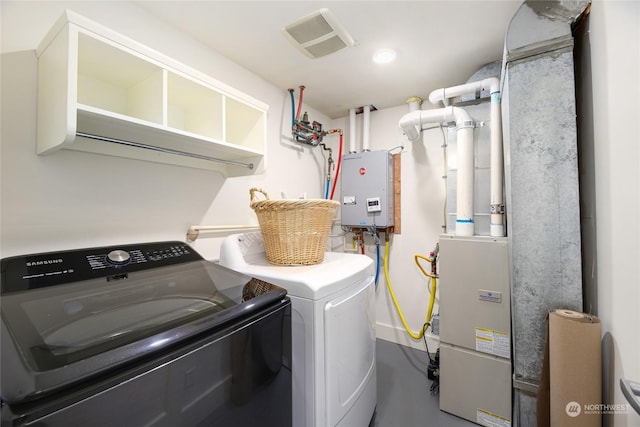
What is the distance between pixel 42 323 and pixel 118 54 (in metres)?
1.04

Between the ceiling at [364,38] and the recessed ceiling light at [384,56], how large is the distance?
1.6 inches

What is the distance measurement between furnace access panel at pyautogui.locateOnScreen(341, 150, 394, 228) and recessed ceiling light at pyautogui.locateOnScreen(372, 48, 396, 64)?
0.84m

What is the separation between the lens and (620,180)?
952 mm

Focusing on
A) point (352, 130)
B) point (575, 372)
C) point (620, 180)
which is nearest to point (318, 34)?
point (352, 130)

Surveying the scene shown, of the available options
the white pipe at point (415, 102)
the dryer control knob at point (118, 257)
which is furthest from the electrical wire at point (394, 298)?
the dryer control knob at point (118, 257)

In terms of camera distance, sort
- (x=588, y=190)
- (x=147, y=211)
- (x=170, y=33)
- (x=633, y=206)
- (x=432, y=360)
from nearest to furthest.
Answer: (x=633, y=206)
(x=588, y=190)
(x=147, y=211)
(x=170, y=33)
(x=432, y=360)

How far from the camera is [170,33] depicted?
5.15ft

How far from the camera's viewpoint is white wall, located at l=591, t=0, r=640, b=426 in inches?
35.2

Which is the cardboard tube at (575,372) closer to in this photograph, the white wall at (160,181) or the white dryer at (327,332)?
the white wall at (160,181)

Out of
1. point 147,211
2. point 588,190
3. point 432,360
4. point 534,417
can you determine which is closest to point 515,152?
point 588,190

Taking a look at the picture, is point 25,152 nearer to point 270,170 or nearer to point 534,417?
point 270,170

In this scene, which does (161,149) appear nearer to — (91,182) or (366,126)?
(91,182)

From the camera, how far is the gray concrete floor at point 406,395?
170cm

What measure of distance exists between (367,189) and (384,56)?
1.15 metres
